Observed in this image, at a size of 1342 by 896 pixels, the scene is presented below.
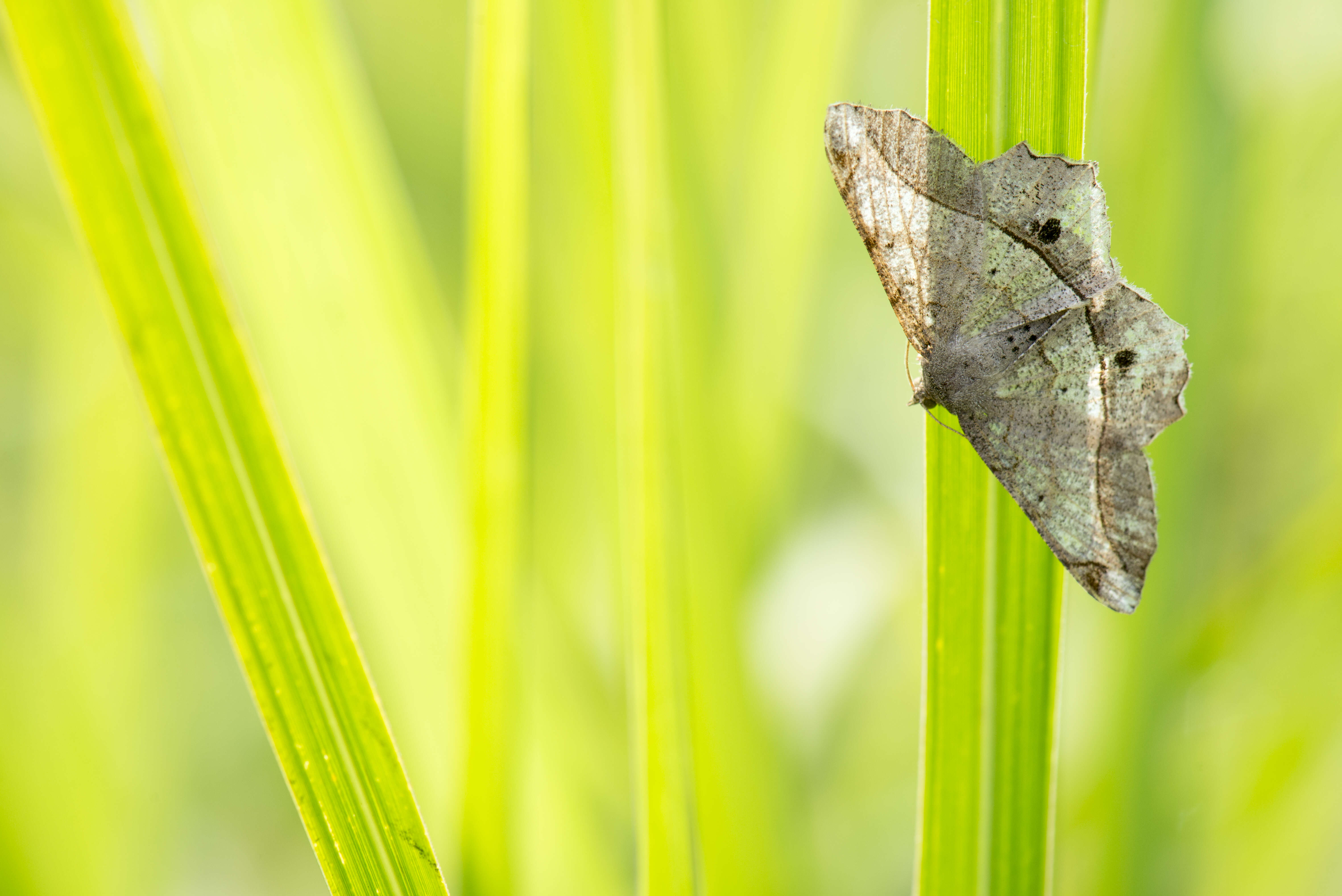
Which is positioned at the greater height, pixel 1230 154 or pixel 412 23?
pixel 412 23

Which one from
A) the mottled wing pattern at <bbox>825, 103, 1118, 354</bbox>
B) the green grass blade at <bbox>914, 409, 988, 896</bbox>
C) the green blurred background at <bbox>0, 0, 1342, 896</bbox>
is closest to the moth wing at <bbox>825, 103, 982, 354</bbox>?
the mottled wing pattern at <bbox>825, 103, 1118, 354</bbox>

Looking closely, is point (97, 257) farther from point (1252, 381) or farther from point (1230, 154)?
point (1252, 381)

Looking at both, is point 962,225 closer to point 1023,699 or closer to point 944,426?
point 944,426

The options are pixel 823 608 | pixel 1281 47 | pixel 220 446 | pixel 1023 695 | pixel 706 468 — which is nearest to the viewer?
pixel 220 446

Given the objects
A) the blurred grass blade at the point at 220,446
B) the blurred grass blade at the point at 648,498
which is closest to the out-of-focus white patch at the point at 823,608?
the blurred grass blade at the point at 648,498

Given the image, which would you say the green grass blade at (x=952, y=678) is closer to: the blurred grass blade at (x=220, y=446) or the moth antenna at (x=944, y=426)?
the moth antenna at (x=944, y=426)

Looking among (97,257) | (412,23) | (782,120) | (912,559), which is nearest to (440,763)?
(97,257)

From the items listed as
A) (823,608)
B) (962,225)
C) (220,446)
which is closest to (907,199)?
(962,225)
